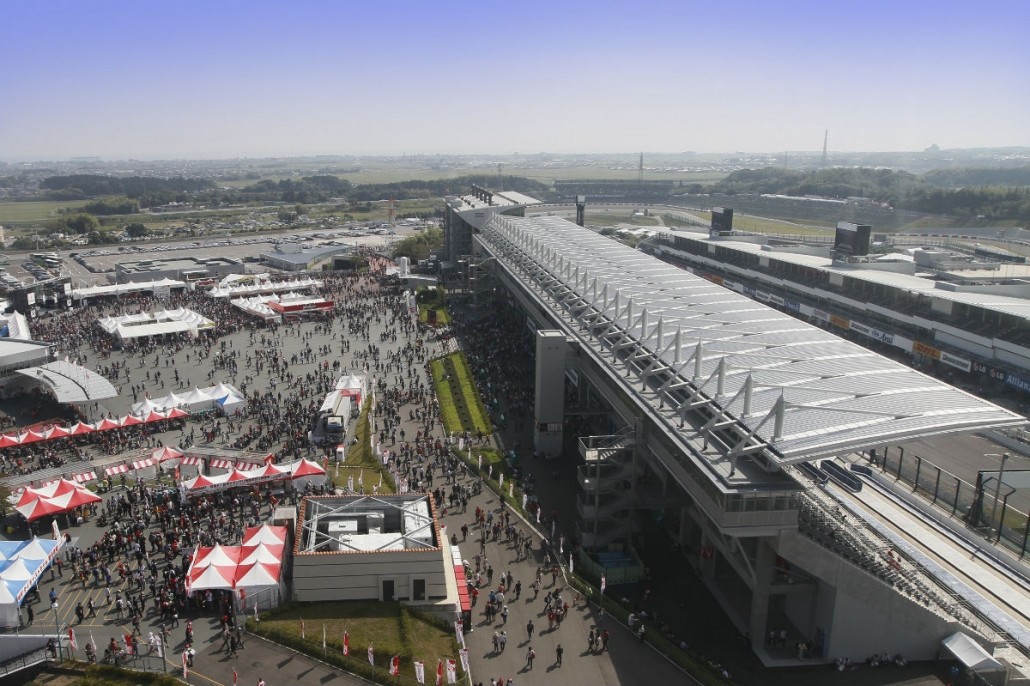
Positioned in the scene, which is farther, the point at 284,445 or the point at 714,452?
the point at 284,445

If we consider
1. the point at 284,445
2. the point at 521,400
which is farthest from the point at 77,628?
the point at 521,400

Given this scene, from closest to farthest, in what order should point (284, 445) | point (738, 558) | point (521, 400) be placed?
point (738, 558)
point (284, 445)
point (521, 400)

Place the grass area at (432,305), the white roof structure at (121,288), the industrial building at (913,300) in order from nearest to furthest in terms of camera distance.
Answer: the industrial building at (913,300)
the grass area at (432,305)
the white roof structure at (121,288)

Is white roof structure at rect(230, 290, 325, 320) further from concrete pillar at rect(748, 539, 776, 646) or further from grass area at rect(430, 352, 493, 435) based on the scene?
concrete pillar at rect(748, 539, 776, 646)

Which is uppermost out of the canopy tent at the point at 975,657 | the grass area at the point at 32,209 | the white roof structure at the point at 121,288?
the grass area at the point at 32,209

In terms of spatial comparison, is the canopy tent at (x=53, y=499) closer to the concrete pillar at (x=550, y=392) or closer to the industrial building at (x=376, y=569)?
the industrial building at (x=376, y=569)

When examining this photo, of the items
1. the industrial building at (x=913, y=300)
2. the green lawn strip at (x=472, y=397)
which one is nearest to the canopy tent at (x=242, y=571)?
the green lawn strip at (x=472, y=397)

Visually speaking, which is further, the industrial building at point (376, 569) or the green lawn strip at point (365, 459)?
A: the green lawn strip at point (365, 459)

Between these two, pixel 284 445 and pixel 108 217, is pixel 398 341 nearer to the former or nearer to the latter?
pixel 284 445
